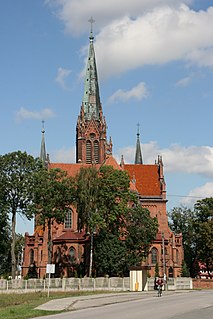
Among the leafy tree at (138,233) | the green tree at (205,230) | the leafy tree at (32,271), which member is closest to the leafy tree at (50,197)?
the leafy tree at (138,233)

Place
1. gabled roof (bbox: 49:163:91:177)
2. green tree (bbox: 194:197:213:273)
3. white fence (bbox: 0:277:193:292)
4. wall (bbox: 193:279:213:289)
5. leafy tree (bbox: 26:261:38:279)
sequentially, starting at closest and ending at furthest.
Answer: white fence (bbox: 0:277:193:292), wall (bbox: 193:279:213:289), leafy tree (bbox: 26:261:38:279), green tree (bbox: 194:197:213:273), gabled roof (bbox: 49:163:91:177)

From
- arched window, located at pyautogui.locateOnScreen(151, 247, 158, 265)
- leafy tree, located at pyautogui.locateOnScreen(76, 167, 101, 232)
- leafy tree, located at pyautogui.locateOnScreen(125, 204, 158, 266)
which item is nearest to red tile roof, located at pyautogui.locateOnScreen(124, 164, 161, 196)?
arched window, located at pyautogui.locateOnScreen(151, 247, 158, 265)

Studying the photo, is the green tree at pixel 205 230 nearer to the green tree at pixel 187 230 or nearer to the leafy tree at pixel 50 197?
the green tree at pixel 187 230

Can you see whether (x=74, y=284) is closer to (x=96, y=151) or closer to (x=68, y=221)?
(x=68, y=221)

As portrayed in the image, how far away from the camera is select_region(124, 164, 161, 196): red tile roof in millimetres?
75250

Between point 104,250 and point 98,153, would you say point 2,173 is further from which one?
point 98,153

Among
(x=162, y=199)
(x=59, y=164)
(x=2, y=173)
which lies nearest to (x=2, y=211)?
(x=2, y=173)

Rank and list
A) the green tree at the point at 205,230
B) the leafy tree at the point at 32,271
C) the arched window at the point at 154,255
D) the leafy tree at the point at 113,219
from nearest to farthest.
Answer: the leafy tree at the point at 113,219 → the arched window at the point at 154,255 → the leafy tree at the point at 32,271 → the green tree at the point at 205,230

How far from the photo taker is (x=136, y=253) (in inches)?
2216

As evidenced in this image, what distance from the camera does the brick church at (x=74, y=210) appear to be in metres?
65.8

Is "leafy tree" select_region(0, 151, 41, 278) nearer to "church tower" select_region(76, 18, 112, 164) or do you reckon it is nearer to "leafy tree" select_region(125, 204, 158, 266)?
"leafy tree" select_region(125, 204, 158, 266)

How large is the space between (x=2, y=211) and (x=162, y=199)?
91.3ft

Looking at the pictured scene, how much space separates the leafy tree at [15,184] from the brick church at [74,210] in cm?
868

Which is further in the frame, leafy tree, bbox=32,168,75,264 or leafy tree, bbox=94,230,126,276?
leafy tree, bbox=32,168,75,264
